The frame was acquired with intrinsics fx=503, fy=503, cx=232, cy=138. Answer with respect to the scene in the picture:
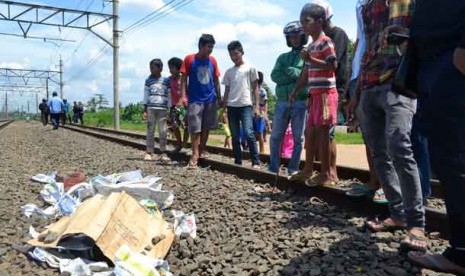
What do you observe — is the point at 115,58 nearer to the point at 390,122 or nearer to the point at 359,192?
the point at 359,192

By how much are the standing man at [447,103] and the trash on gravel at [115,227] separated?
186cm

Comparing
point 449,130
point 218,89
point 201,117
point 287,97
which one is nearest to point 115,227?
point 449,130

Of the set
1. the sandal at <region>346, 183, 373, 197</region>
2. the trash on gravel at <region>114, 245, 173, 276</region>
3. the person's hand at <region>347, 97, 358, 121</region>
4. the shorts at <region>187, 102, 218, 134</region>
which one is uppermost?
the person's hand at <region>347, 97, 358, 121</region>

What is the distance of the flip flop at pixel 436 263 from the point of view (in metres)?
2.69

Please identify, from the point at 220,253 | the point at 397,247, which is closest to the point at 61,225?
the point at 220,253

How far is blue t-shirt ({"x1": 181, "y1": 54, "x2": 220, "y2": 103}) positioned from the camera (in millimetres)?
7945

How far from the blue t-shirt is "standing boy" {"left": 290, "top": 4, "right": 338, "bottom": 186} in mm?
3268

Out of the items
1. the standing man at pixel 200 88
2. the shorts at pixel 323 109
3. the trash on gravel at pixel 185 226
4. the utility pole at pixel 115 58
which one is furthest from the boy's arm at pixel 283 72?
the utility pole at pixel 115 58

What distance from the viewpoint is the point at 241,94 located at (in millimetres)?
7441

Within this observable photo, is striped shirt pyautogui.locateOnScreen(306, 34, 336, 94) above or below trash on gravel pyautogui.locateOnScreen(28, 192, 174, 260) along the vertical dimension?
above

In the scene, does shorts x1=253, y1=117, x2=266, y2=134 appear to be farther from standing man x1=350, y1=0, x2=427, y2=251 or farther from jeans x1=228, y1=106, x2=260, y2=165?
standing man x1=350, y1=0, x2=427, y2=251

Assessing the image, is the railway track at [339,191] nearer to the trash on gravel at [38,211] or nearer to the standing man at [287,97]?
the standing man at [287,97]

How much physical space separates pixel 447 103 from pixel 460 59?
0.24 meters

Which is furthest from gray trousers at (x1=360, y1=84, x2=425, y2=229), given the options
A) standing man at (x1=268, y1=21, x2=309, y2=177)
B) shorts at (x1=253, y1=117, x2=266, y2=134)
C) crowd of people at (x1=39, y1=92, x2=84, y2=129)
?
crowd of people at (x1=39, y1=92, x2=84, y2=129)
